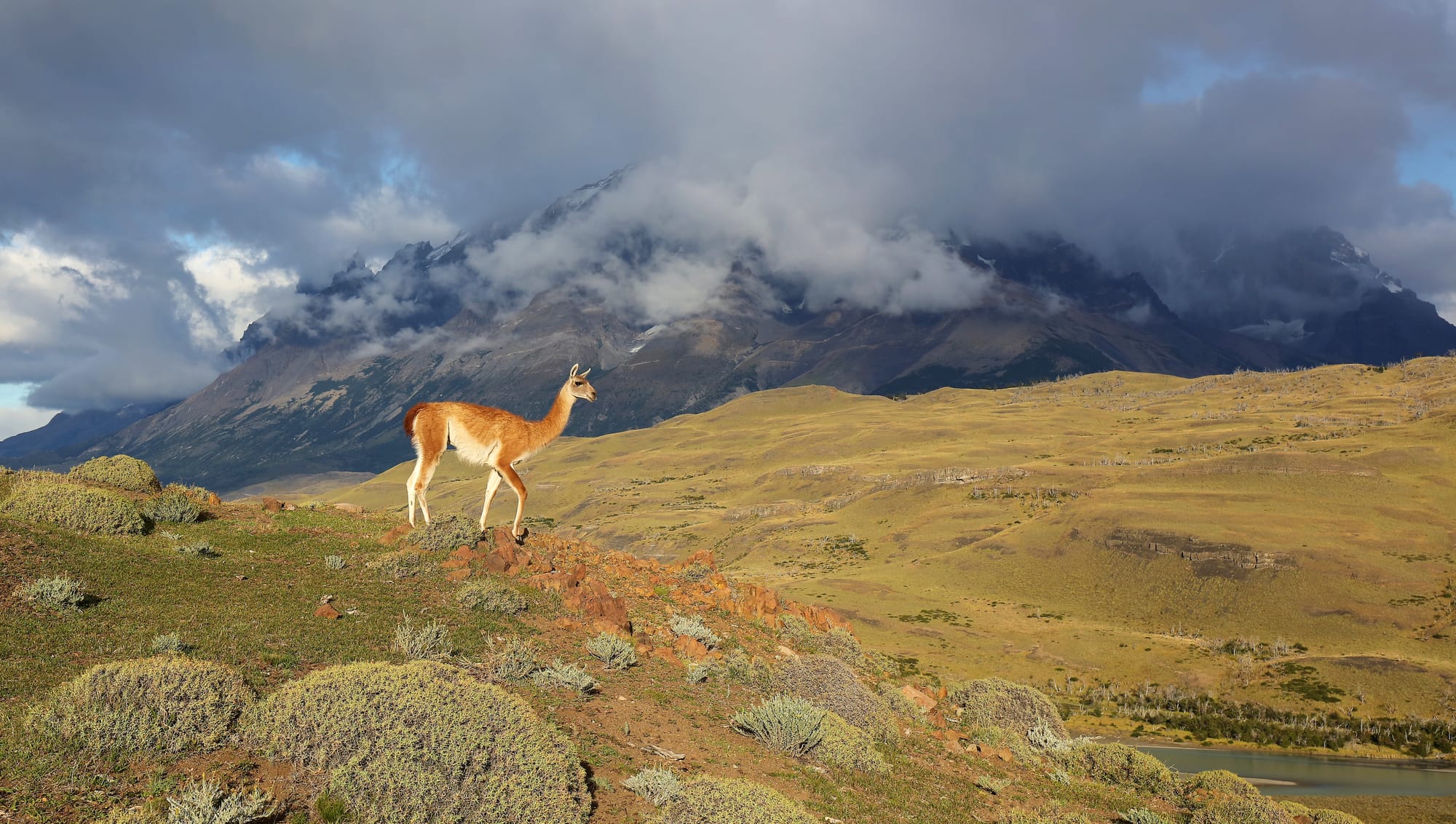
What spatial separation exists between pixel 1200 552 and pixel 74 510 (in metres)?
129

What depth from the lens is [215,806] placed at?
7.38 meters

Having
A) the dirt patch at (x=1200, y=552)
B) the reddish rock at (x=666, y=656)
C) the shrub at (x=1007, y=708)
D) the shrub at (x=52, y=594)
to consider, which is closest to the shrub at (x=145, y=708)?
the shrub at (x=52, y=594)

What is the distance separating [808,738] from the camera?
559 inches

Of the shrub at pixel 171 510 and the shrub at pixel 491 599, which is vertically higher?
the shrub at pixel 171 510

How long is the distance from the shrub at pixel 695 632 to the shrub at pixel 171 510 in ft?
47.1

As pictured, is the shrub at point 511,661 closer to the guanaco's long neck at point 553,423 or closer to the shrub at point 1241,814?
the guanaco's long neck at point 553,423

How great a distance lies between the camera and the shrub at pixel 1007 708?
22.8 meters

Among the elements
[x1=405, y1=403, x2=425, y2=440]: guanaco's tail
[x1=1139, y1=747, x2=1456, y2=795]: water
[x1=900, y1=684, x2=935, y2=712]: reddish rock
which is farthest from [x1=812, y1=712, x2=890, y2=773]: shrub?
[x1=1139, y1=747, x2=1456, y2=795]: water

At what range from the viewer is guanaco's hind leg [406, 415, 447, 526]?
18.8m

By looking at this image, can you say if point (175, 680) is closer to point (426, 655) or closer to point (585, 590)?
point (426, 655)

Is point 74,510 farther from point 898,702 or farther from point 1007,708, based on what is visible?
point 1007,708

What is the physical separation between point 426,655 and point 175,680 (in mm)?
4615

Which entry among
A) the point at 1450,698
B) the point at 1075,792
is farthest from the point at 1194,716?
the point at 1075,792

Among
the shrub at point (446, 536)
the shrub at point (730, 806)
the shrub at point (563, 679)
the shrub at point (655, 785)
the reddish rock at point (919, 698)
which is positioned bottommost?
the reddish rock at point (919, 698)
